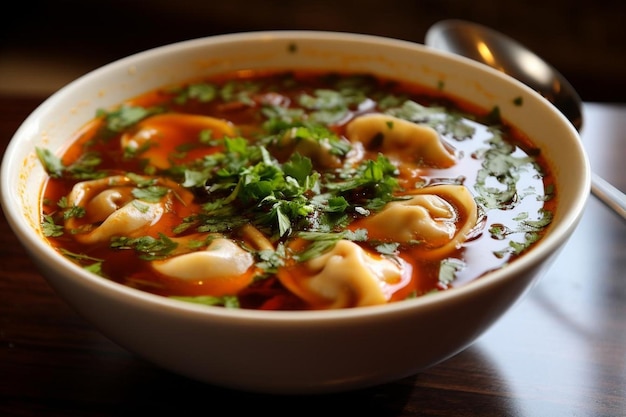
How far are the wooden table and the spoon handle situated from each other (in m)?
0.16

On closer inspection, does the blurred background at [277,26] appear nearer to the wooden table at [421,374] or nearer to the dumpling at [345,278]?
the wooden table at [421,374]

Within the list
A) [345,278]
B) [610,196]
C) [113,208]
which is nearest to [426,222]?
[345,278]

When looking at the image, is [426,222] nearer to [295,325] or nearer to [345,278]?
[345,278]

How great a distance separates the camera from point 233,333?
109 cm

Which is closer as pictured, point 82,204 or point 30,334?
point 30,334

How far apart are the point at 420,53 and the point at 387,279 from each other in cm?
97

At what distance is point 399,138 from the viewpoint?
1.98m

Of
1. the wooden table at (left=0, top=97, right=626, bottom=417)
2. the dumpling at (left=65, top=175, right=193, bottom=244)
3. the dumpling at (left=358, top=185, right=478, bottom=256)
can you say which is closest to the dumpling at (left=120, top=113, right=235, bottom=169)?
the dumpling at (left=65, top=175, right=193, bottom=244)

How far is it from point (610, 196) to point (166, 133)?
1.18 metres

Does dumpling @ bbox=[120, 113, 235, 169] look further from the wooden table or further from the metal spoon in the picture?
the metal spoon

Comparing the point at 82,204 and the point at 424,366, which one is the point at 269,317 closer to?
the point at 424,366

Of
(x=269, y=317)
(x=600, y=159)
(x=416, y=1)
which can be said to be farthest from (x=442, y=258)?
(x=416, y=1)

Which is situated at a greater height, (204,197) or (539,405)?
(204,197)

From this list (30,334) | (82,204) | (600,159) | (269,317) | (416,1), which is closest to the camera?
(269,317)
